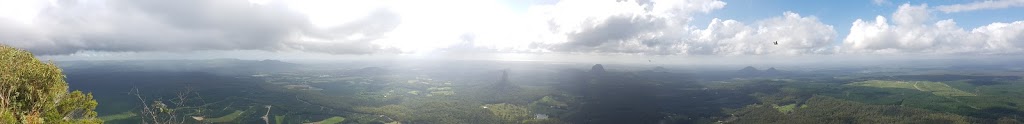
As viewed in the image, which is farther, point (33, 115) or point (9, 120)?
point (33, 115)

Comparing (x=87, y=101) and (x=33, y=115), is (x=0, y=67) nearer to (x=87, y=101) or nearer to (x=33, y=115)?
(x=33, y=115)

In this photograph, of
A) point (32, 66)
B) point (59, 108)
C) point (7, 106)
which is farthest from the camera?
point (59, 108)

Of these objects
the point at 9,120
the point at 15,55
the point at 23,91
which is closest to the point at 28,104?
the point at 23,91

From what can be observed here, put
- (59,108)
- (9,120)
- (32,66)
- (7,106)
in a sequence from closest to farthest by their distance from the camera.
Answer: (9,120)
(7,106)
(32,66)
(59,108)

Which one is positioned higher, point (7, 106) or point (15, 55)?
point (15, 55)

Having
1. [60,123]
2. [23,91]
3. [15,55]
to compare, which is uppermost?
[15,55]

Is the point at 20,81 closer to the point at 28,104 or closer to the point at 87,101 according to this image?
the point at 28,104
